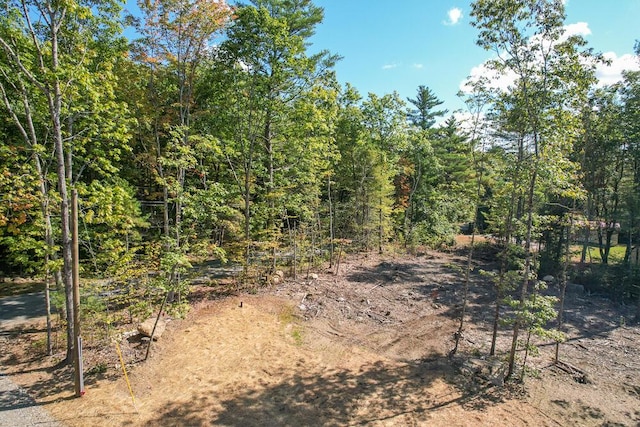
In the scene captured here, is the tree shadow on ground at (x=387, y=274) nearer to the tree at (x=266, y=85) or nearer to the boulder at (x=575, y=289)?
the tree at (x=266, y=85)

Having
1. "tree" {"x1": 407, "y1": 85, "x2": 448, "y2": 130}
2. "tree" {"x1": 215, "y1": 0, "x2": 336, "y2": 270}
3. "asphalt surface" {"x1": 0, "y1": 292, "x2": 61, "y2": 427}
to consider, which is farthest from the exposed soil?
"tree" {"x1": 407, "y1": 85, "x2": 448, "y2": 130}

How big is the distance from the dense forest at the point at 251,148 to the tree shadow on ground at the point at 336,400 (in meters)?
1.94

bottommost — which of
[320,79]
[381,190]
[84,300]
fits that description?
[84,300]

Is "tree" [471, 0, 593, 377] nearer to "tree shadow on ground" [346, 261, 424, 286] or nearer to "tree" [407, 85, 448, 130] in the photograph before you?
"tree shadow on ground" [346, 261, 424, 286]

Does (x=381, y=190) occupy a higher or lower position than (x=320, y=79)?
lower

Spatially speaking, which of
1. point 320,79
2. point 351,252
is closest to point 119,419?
point 320,79

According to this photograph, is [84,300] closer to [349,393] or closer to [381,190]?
[349,393]

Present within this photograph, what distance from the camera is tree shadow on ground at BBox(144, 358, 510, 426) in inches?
215

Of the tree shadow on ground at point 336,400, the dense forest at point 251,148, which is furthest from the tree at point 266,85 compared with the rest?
the tree shadow on ground at point 336,400

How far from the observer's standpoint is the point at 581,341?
8906mm

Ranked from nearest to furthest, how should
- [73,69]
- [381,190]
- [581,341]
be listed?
[73,69] < [581,341] < [381,190]

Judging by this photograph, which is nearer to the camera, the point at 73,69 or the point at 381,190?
the point at 73,69

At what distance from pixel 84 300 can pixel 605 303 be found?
648 inches

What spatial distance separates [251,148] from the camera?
11.4 m
